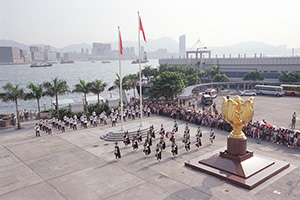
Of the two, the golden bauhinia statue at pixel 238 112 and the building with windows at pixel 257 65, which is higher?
the building with windows at pixel 257 65

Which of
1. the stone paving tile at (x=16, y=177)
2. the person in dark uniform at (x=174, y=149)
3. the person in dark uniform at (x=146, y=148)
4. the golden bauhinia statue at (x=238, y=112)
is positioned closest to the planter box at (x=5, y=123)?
the stone paving tile at (x=16, y=177)

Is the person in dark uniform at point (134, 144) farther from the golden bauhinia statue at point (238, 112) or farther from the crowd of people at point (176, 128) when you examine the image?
the golden bauhinia statue at point (238, 112)

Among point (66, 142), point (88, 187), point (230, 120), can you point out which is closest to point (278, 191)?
point (230, 120)

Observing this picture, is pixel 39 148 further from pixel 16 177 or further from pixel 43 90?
pixel 43 90

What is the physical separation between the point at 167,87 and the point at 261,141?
58.2 feet

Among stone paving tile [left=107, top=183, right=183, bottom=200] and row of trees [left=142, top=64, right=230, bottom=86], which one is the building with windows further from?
stone paving tile [left=107, top=183, right=183, bottom=200]

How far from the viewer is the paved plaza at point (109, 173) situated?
12.8m

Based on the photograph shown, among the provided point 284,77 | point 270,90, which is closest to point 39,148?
point 270,90

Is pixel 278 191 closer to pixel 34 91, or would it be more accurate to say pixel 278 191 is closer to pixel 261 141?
pixel 261 141

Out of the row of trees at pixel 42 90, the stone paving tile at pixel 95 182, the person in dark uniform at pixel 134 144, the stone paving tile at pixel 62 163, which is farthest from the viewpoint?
the row of trees at pixel 42 90

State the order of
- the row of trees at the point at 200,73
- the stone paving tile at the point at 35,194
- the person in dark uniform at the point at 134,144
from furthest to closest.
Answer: the row of trees at the point at 200,73, the person in dark uniform at the point at 134,144, the stone paving tile at the point at 35,194

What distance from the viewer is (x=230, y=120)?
1502 centimetres

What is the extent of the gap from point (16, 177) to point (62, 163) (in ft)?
9.26

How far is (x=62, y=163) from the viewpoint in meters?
17.2
